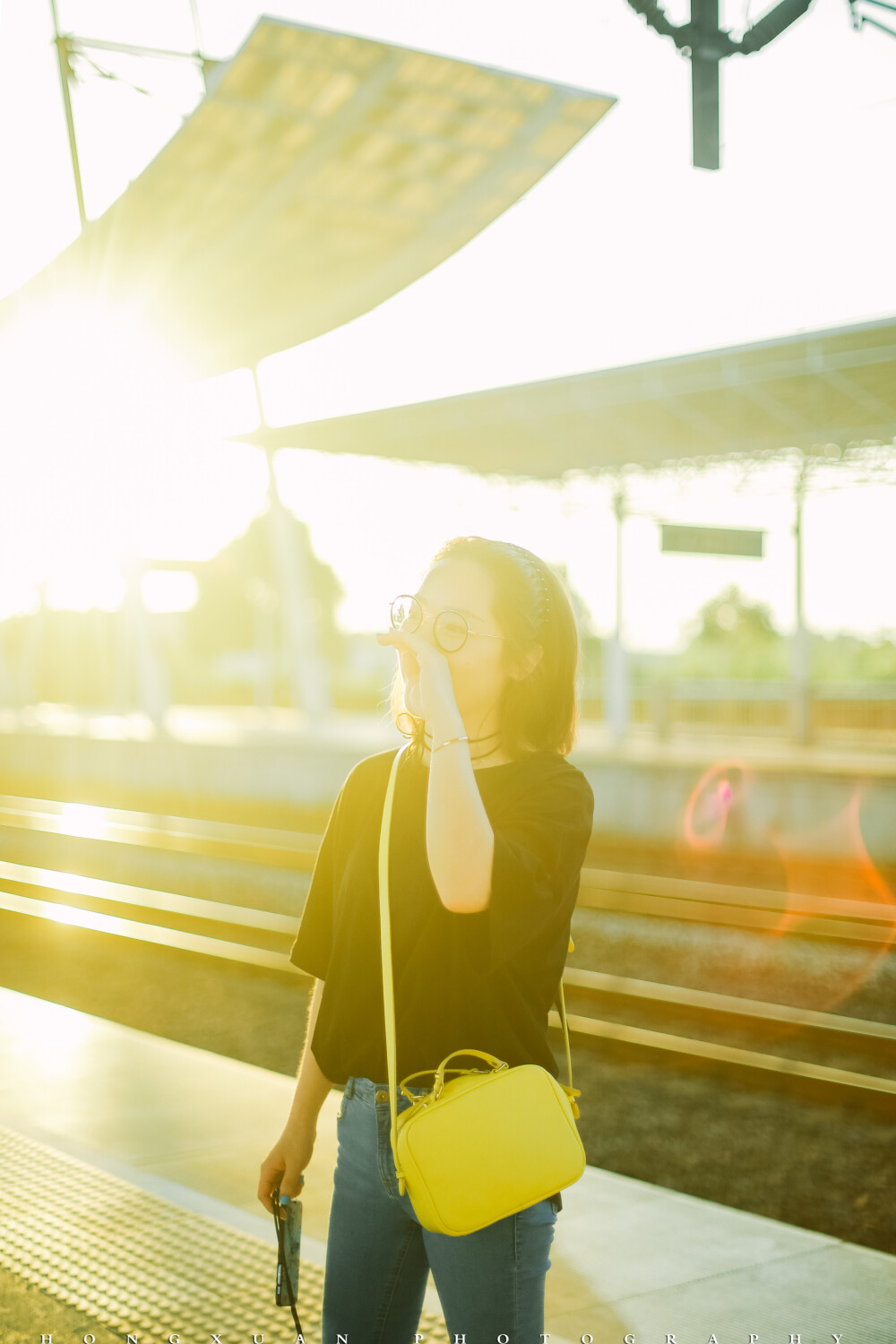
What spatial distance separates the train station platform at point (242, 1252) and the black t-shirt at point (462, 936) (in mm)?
1559

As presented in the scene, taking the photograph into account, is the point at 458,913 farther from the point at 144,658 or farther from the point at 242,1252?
the point at 144,658

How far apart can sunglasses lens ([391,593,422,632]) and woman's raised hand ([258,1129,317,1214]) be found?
86 centimetres

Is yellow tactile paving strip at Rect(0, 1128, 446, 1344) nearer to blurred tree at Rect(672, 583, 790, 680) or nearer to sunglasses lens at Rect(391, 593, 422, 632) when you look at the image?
sunglasses lens at Rect(391, 593, 422, 632)

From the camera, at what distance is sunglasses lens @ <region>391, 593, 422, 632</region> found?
1825 mm

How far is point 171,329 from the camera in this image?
67.0 feet

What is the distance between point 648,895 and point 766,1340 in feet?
23.4

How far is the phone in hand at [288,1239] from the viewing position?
206cm

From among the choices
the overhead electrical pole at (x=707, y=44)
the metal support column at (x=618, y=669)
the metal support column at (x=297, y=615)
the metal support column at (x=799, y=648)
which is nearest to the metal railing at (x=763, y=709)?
the metal support column at (x=799, y=648)

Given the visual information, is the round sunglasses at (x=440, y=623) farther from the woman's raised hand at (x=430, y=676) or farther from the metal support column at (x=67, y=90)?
the metal support column at (x=67, y=90)

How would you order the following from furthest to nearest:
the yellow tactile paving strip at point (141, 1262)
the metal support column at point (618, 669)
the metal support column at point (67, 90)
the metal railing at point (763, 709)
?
1. the metal railing at point (763, 709)
2. the metal support column at point (618, 669)
3. the metal support column at point (67, 90)
4. the yellow tactile paving strip at point (141, 1262)

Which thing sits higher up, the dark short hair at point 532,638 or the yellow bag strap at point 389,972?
the dark short hair at point 532,638

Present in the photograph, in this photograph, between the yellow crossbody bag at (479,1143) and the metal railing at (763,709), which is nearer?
the yellow crossbody bag at (479,1143)

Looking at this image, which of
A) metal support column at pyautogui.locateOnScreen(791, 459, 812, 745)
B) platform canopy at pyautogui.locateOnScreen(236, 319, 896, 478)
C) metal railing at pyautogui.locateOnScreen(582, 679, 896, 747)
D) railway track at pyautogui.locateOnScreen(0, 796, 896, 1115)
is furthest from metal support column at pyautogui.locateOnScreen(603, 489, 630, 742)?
railway track at pyautogui.locateOnScreen(0, 796, 896, 1115)

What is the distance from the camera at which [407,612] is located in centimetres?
Answer: 183
